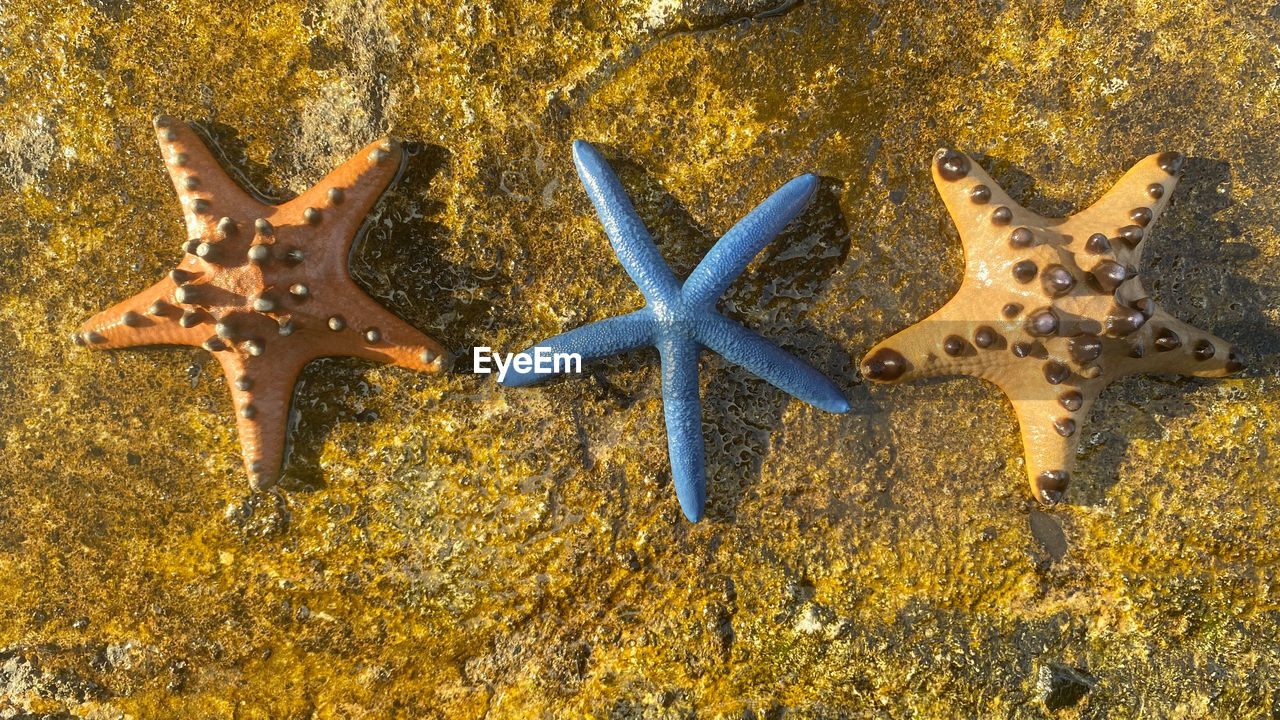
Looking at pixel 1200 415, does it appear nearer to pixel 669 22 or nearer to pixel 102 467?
pixel 669 22

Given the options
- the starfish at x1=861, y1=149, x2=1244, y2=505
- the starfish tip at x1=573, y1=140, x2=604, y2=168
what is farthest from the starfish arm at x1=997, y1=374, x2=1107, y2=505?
the starfish tip at x1=573, y1=140, x2=604, y2=168

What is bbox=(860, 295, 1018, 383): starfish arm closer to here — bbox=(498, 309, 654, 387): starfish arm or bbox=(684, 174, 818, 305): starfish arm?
bbox=(684, 174, 818, 305): starfish arm

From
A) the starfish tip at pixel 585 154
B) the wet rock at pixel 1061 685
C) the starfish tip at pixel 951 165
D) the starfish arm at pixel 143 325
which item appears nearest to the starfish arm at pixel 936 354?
the starfish tip at pixel 951 165

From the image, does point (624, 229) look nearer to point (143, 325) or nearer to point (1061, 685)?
point (143, 325)

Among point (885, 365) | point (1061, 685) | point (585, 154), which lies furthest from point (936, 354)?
point (585, 154)

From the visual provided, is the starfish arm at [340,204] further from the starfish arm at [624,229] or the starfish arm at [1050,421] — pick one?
the starfish arm at [1050,421]

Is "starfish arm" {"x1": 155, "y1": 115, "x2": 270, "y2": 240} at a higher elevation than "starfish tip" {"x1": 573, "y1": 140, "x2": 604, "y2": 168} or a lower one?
higher

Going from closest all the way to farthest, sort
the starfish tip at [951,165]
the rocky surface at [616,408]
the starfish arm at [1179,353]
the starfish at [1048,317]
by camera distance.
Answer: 1. the starfish at [1048,317]
2. the starfish arm at [1179,353]
3. the starfish tip at [951,165]
4. the rocky surface at [616,408]
